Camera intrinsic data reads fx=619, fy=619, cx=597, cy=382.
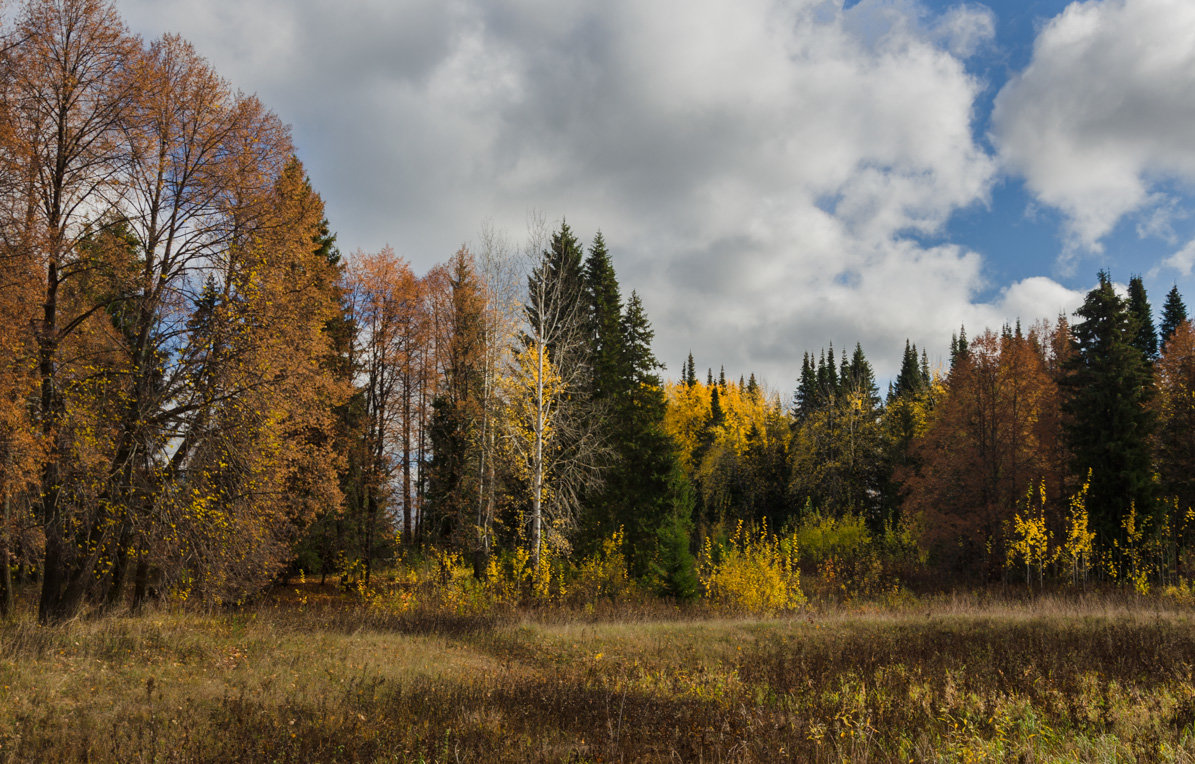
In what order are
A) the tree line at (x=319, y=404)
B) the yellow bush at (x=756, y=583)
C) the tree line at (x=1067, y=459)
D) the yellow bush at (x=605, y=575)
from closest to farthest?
the tree line at (x=319, y=404), the yellow bush at (x=756, y=583), the yellow bush at (x=605, y=575), the tree line at (x=1067, y=459)

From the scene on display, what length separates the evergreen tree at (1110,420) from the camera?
2442cm

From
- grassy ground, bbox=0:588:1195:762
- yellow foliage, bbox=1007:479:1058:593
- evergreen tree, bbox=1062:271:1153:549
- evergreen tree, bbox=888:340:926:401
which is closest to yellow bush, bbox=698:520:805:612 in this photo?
grassy ground, bbox=0:588:1195:762

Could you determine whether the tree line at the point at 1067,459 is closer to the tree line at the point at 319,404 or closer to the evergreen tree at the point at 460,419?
the tree line at the point at 319,404

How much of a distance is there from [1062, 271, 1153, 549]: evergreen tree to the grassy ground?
1212 cm

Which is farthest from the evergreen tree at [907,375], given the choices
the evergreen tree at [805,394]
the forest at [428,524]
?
the forest at [428,524]

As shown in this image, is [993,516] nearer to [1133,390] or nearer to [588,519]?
[1133,390]

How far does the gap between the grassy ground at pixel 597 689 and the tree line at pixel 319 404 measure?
2782mm

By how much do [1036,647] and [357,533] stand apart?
69.9 feet

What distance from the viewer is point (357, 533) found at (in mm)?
23781

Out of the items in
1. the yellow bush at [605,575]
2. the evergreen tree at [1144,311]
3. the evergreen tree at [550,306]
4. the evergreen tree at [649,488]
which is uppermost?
the evergreen tree at [1144,311]

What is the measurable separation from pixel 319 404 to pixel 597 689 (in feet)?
39.2

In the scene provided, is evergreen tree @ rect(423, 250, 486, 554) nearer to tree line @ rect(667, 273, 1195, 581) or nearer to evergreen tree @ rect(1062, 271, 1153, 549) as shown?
tree line @ rect(667, 273, 1195, 581)

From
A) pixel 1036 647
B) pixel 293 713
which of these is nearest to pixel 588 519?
pixel 1036 647

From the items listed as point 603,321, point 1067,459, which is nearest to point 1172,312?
point 1067,459
